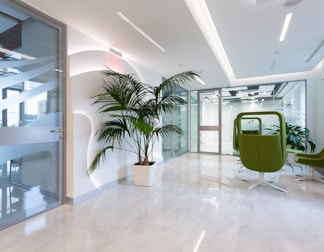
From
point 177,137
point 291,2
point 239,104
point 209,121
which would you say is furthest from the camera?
point 209,121

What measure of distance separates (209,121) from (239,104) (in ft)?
4.05

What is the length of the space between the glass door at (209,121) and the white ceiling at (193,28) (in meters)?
2.60

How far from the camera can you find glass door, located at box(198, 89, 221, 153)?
23.3ft

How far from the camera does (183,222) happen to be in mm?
2107

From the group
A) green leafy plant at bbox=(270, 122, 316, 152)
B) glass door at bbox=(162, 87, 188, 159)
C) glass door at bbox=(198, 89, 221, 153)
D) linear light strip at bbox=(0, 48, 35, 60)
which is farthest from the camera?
glass door at bbox=(198, 89, 221, 153)

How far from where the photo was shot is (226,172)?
4.34 meters

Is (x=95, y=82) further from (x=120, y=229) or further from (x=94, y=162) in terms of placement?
(x=120, y=229)

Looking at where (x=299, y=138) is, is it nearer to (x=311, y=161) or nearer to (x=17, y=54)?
(x=311, y=161)

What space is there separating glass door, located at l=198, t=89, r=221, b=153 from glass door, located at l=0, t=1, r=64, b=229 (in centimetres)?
561

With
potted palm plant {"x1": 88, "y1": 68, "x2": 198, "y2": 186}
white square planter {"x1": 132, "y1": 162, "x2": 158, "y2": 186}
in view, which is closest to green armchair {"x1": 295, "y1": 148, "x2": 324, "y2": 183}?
potted palm plant {"x1": 88, "y1": 68, "x2": 198, "y2": 186}

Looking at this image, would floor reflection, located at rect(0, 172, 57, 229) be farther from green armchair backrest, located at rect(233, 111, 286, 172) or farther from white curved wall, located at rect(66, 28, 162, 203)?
green armchair backrest, located at rect(233, 111, 286, 172)

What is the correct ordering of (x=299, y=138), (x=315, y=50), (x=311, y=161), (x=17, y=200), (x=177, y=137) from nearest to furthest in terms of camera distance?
(x=17, y=200) < (x=311, y=161) < (x=315, y=50) < (x=299, y=138) < (x=177, y=137)

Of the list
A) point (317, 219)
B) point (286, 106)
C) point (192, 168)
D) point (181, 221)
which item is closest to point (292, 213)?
→ point (317, 219)

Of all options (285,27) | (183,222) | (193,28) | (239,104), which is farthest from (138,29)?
(239,104)
